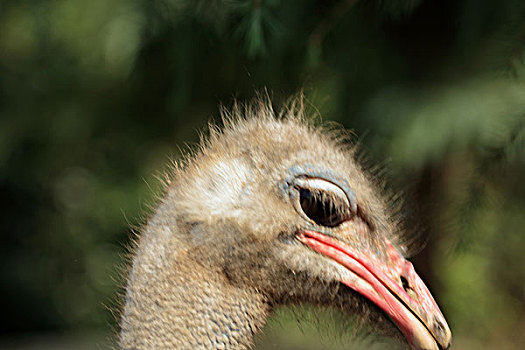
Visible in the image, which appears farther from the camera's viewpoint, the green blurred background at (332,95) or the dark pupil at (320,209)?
the green blurred background at (332,95)

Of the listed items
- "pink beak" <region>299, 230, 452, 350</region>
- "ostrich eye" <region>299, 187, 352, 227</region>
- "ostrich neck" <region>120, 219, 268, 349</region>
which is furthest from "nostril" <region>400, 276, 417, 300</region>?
"ostrich neck" <region>120, 219, 268, 349</region>

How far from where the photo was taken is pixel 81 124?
5820 millimetres

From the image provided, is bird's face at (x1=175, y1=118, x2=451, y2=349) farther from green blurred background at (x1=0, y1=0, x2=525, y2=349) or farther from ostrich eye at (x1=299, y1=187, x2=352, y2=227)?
green blurred background at (x1=0, y1=0, x2=525, y2=349)

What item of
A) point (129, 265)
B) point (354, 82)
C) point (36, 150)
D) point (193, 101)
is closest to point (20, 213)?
point (36, 150)

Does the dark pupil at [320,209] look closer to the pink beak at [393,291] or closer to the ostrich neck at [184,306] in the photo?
the pink beak at [393,291]

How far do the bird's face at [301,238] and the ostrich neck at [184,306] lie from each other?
1.7 inches

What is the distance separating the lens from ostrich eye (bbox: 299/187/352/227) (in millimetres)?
1700

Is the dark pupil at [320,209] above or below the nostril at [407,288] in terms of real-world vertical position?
above

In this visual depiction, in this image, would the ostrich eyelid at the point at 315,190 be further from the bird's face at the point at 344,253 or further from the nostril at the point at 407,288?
the nostril at the point at 407,288

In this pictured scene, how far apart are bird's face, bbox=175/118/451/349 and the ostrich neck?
0.04 meters

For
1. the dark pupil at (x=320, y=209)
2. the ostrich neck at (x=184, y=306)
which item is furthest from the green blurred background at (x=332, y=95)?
the dark pupil at (x=320, y=209)

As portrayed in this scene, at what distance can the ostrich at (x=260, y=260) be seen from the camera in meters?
1.68

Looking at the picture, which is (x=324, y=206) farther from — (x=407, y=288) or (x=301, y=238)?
(x=407, y=288)

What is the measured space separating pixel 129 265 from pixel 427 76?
232 centimetres
